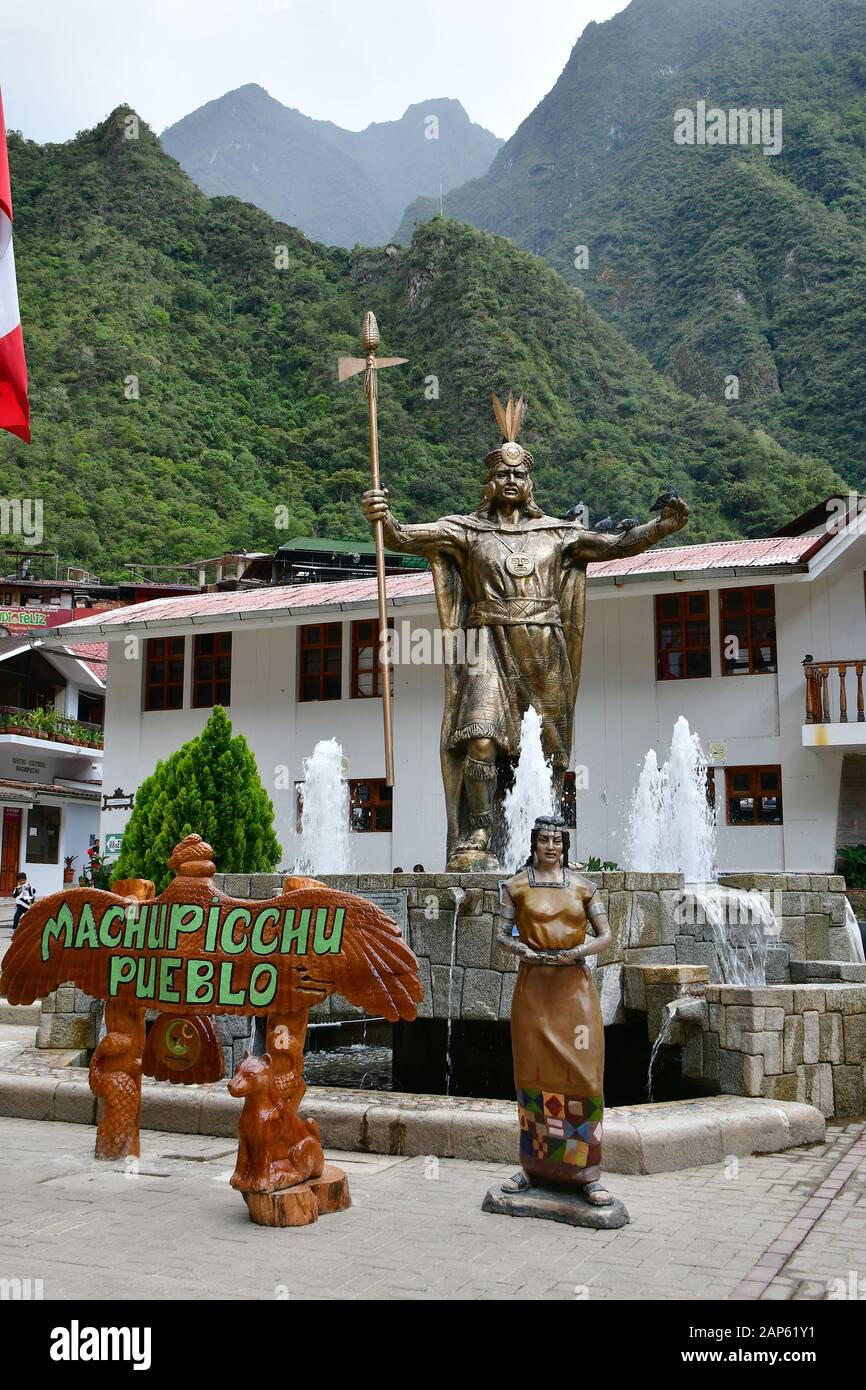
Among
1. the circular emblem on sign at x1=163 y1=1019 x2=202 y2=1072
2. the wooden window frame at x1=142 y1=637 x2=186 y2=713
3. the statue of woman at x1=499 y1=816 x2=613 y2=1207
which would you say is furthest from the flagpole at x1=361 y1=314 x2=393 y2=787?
the wooden window frame at x1=142 y1=637 x2=186 y2=713

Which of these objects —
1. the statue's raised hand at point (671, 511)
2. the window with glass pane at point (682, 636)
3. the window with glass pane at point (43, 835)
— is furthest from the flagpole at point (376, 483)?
the window with glass pane at point (43, 835)

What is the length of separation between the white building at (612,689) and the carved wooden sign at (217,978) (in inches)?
504

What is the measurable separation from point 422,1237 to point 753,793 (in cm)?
1417

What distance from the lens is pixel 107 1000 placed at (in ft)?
19.6

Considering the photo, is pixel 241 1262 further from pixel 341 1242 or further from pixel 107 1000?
pixel 107 1000

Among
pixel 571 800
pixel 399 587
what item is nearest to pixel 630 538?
pixel 571 800

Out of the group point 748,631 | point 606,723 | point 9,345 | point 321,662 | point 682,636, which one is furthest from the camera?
point 321,662

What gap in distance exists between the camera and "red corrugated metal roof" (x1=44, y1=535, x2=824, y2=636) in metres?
17.8

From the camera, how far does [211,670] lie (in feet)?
71.4

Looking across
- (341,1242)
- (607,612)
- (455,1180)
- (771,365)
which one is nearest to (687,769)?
(607,612)

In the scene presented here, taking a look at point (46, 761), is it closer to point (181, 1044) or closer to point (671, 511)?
point (671, 511)

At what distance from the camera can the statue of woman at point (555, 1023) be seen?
16.4 ft

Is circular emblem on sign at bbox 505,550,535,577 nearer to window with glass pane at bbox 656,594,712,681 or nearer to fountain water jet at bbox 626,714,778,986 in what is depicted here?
fountain water jet at bbox 626,714,778,986

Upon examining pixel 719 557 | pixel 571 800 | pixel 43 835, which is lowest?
pixel 43 835
